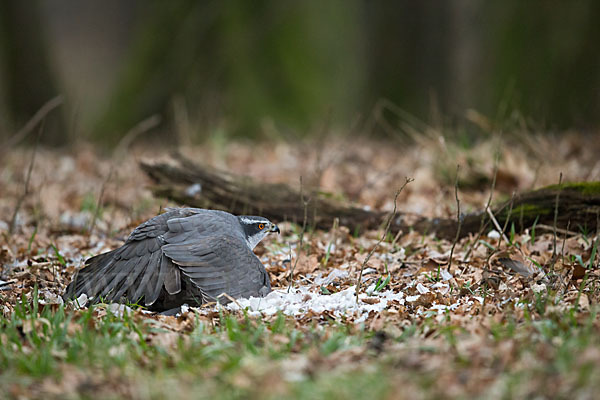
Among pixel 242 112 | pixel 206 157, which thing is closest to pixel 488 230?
pixel 206 157

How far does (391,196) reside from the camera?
643cm

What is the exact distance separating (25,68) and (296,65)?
5641 millimetres

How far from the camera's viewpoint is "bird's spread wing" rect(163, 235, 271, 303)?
3.73m

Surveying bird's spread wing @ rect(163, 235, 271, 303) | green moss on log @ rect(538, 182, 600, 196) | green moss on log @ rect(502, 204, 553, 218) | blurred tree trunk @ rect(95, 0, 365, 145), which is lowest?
green moss on log @ rect(502, 204, 553, 218)

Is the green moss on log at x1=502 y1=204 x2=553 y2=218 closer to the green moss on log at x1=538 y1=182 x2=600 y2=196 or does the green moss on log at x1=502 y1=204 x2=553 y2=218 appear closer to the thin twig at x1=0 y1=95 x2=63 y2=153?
the green moss on log at x1=538 y1=182 x2=600 y2=196

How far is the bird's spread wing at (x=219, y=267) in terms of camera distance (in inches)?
147

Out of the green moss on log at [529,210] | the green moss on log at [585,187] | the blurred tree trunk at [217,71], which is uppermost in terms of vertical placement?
the blurred tree trunk at [217,71]

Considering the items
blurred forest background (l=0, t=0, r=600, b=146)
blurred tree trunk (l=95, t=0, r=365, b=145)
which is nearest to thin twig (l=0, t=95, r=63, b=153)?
blurred forest background (l=0, t=0, r=600, b=146)

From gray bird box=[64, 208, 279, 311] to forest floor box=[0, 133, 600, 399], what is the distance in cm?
13

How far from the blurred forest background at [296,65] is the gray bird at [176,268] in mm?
5105

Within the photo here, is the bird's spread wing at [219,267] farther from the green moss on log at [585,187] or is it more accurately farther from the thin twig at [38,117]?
the green moss on log at [585,187]

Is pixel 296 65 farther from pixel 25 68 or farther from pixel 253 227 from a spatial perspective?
pixel 253 227

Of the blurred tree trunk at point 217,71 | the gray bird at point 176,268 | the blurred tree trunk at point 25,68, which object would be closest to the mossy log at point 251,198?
the gray bird at point 176,268

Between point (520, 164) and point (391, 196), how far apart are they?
60.7 inches
